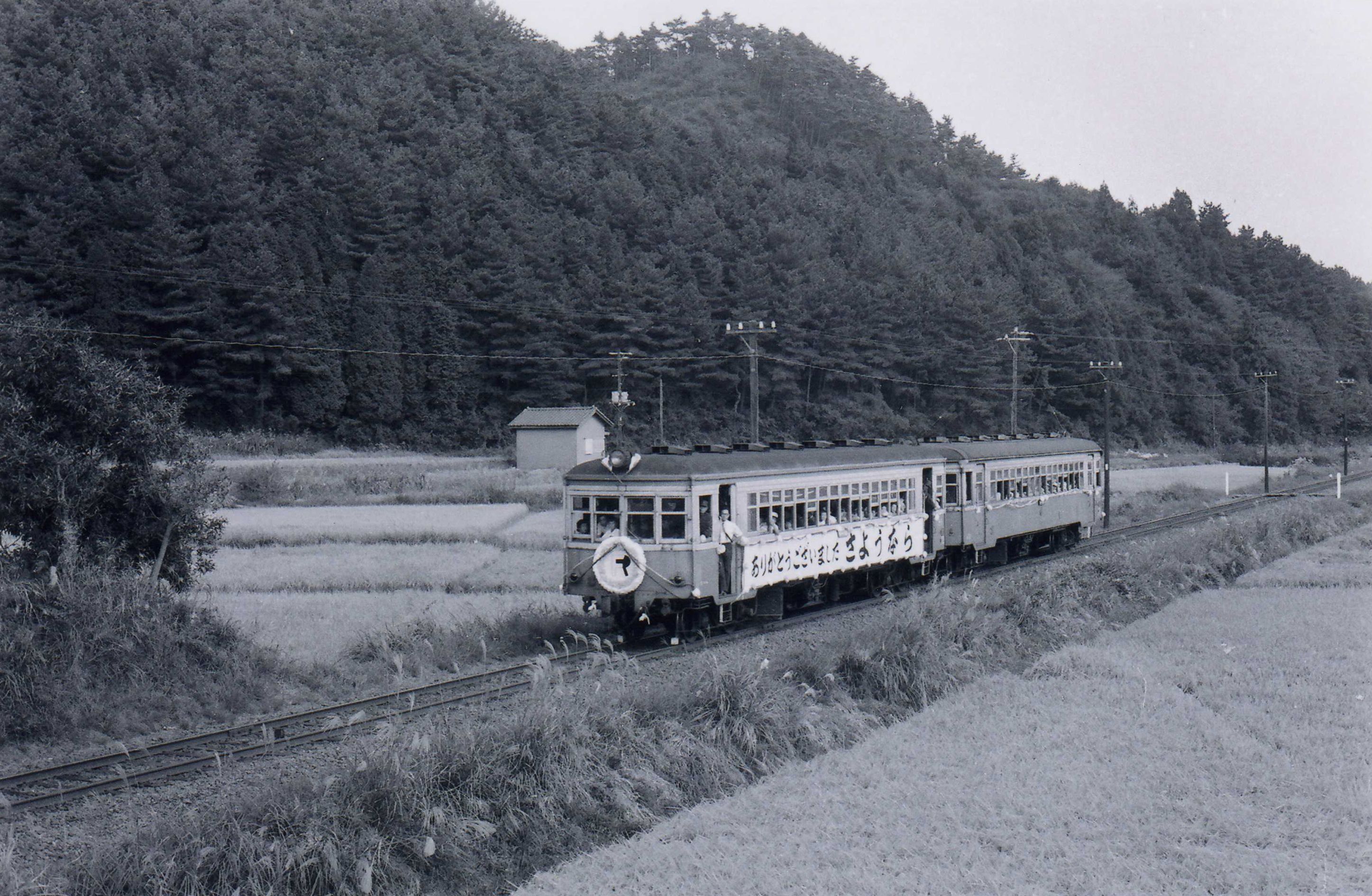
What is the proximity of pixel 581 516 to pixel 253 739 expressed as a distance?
5749 mm

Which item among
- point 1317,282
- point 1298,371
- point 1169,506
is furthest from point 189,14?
point 1317,282

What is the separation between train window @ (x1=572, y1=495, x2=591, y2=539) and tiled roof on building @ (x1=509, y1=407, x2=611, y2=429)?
27120mm

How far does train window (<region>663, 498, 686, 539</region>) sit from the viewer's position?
14906 mm

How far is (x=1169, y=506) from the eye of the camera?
39656 mm

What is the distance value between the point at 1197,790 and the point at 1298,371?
3426 inches

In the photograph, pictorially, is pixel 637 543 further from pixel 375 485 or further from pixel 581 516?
pixel 375 485

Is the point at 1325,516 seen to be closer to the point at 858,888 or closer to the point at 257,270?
the point at 858,888

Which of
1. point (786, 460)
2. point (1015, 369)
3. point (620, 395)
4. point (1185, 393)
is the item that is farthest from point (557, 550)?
point (1185, 393)

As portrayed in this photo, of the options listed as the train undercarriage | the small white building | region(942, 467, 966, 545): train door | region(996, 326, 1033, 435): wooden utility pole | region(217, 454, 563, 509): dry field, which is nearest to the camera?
the train undercarriage

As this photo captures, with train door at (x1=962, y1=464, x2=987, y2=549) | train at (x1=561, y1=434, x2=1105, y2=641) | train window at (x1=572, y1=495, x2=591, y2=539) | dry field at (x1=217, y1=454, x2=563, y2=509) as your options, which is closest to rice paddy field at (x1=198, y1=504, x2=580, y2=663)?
dry field at (x1=217, y1=454, x2=563, y2=509)

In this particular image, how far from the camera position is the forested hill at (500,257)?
4722 cm

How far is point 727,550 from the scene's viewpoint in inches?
610

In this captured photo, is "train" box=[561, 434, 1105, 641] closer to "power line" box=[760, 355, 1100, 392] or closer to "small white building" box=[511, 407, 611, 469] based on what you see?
"small white building" box=[511, 407, 611, 469]

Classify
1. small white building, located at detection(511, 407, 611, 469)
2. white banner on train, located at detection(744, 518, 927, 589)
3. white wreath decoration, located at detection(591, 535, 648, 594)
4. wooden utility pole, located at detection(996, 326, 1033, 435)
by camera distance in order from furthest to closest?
small white building, located at detection(511, 407, 611, 469), wooden utility pole, located at detection(996, 326, 1033, 435), white banner on train, located at detection(744, 518, 927, 589), white wreath decoration, located at detection(591, 535, 648, 594)
